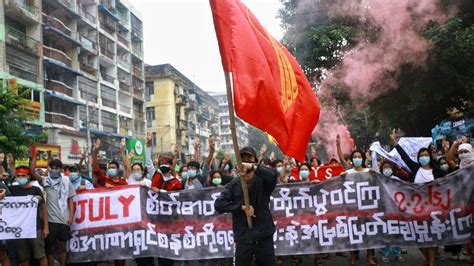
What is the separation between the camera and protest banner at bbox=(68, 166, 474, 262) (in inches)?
256

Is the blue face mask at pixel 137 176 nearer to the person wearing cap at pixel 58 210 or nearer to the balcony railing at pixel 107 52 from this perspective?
the person wearing cap at pixel 58 210

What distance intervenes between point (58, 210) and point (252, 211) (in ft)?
11.5

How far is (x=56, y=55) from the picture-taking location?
3050 cm

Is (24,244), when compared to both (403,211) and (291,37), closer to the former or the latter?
(403,211)

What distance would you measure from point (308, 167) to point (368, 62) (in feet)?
26.1

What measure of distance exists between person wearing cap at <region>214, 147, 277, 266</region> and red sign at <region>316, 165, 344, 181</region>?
13.6 ft

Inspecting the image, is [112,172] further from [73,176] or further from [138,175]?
[73,176]

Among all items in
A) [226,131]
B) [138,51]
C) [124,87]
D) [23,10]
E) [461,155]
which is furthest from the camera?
[226,131]

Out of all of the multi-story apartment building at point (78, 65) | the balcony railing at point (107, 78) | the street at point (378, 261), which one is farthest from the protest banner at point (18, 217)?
the balcony railing at point (107, 78)

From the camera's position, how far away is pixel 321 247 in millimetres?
6609

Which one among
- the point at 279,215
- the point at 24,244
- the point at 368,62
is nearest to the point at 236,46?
the point at 279,215

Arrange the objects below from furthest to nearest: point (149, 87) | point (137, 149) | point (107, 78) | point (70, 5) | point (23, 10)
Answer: point (149, 87)
point (107, 78)
point (137, 149)
point (70, 5)
point (23, 10)

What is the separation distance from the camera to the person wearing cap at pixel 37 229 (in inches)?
258

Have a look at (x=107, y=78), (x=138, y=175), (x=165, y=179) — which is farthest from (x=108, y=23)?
(x=165, y=179)
